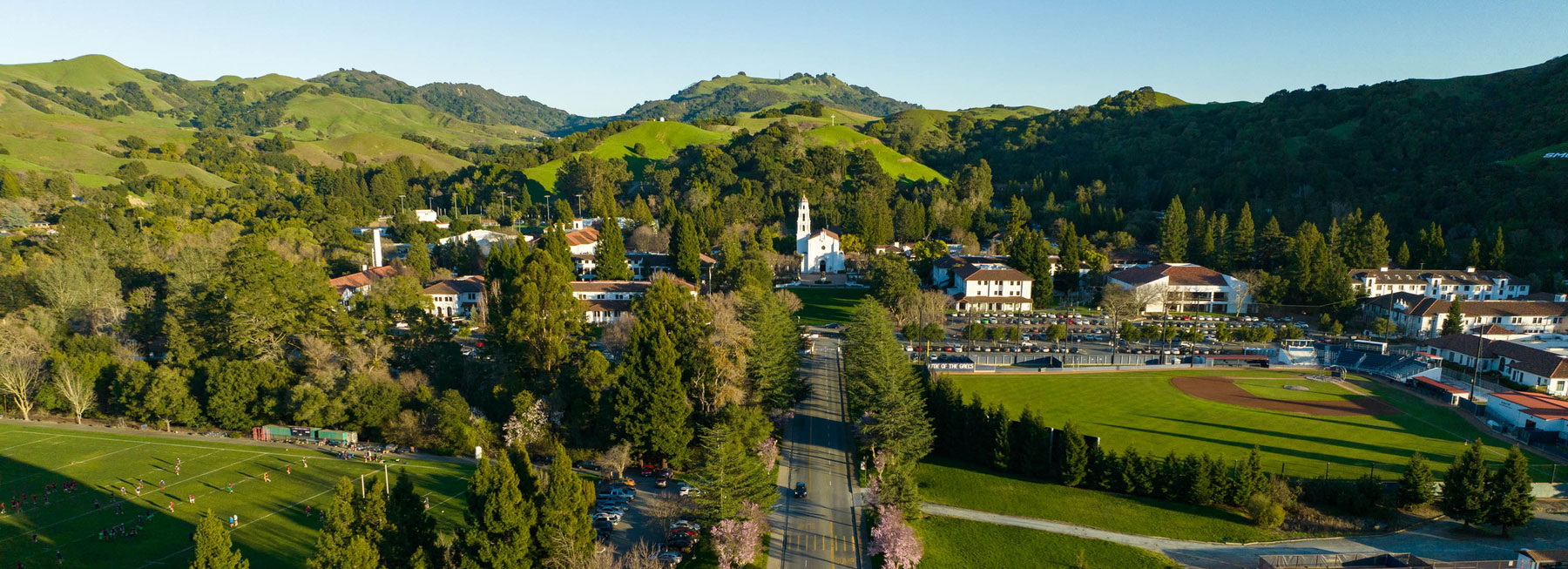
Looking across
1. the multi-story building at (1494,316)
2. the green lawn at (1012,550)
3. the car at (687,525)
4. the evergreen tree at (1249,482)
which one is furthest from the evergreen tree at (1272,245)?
the car at (687,525)

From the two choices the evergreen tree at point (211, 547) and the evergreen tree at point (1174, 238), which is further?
the evergreen tree at point (1174, 238)

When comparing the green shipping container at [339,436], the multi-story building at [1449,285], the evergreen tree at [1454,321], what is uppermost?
the multi-story building at [1449,285]

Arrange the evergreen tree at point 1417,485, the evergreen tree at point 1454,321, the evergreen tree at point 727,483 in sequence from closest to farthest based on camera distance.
Answer: the evergreen tree at point 727,483 → the evergreen tree at point 1417,485 → the evergreen tree at point 1454,321

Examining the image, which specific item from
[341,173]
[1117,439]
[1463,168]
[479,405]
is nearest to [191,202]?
[341,173]

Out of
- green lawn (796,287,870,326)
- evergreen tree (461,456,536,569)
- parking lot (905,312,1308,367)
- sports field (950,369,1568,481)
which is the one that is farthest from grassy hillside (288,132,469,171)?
evergreen tree (461,456,536,569)

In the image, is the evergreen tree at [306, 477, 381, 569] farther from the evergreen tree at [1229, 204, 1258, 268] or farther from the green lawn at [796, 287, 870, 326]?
the evergreen tree at [1229, 204, 1258, 268]

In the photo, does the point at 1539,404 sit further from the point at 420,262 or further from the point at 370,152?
the point at 370,152

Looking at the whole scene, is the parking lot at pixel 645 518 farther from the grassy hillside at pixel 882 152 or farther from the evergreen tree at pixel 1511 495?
the grassy hillside at pixel 882 152
